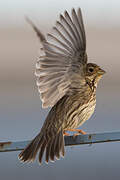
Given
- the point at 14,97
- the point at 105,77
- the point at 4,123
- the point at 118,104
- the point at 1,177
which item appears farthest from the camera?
the point at 105,77

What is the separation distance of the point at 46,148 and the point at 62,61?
41cm

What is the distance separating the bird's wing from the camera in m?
2.58

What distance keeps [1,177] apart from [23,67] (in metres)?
2.80

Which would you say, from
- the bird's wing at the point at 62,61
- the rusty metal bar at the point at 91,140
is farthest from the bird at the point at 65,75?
the rusty metal bar at the point at 91,140

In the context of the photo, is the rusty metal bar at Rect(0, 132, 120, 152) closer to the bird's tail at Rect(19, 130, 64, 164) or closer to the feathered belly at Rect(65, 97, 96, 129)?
the bird's tail at Rect(19, 130, 64, 164)

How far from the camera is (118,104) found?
16.1 ft

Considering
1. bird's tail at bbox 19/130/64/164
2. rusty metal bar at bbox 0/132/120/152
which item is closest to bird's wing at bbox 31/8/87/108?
bird's tail at bbox 19/130/64/164

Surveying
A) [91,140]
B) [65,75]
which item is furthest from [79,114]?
[91,140]

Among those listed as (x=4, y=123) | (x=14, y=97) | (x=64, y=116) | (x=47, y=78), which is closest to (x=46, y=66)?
(x=47, y=78)

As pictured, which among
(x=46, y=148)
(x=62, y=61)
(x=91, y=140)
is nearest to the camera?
(x=91, y=140)

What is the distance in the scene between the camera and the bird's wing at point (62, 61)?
8.46 feet

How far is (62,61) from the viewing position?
2.62 m

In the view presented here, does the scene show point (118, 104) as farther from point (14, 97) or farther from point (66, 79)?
point (66, 79)

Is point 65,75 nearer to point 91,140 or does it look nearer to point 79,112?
point 79,112
